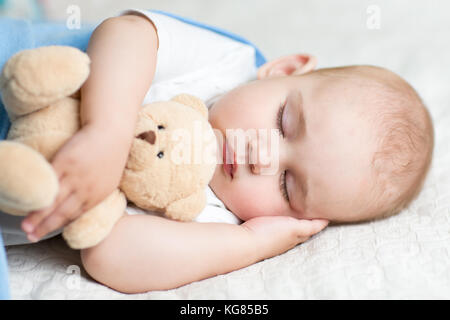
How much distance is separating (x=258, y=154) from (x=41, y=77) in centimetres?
47

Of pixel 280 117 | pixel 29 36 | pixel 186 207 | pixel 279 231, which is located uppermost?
pixel 29 36

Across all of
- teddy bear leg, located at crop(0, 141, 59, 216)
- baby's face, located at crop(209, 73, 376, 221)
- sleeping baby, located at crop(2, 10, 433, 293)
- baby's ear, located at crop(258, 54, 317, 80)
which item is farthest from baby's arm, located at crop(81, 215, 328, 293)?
baby's ear, located at crop(258, 54, 317, 80)

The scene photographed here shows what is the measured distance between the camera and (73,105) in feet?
2.77

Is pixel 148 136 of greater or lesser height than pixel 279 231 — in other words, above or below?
above

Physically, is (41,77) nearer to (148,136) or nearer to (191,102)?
(148,136)

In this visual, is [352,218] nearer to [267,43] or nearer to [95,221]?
[95,221]

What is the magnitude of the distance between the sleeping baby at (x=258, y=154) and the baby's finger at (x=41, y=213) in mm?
90

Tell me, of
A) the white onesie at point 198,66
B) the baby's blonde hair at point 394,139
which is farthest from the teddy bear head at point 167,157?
the baby's blonde hair at point 394,139

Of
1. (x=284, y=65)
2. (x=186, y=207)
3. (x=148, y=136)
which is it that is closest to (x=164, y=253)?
(x=186, y=207)

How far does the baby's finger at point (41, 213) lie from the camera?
691 mm

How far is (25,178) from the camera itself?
2.12ft

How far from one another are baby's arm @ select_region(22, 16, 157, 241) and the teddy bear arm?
14cm

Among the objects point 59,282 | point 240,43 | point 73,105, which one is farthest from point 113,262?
point 240,43

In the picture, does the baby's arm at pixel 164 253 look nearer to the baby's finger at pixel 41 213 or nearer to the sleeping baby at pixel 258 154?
the sleeping baby at pixel 258 154
